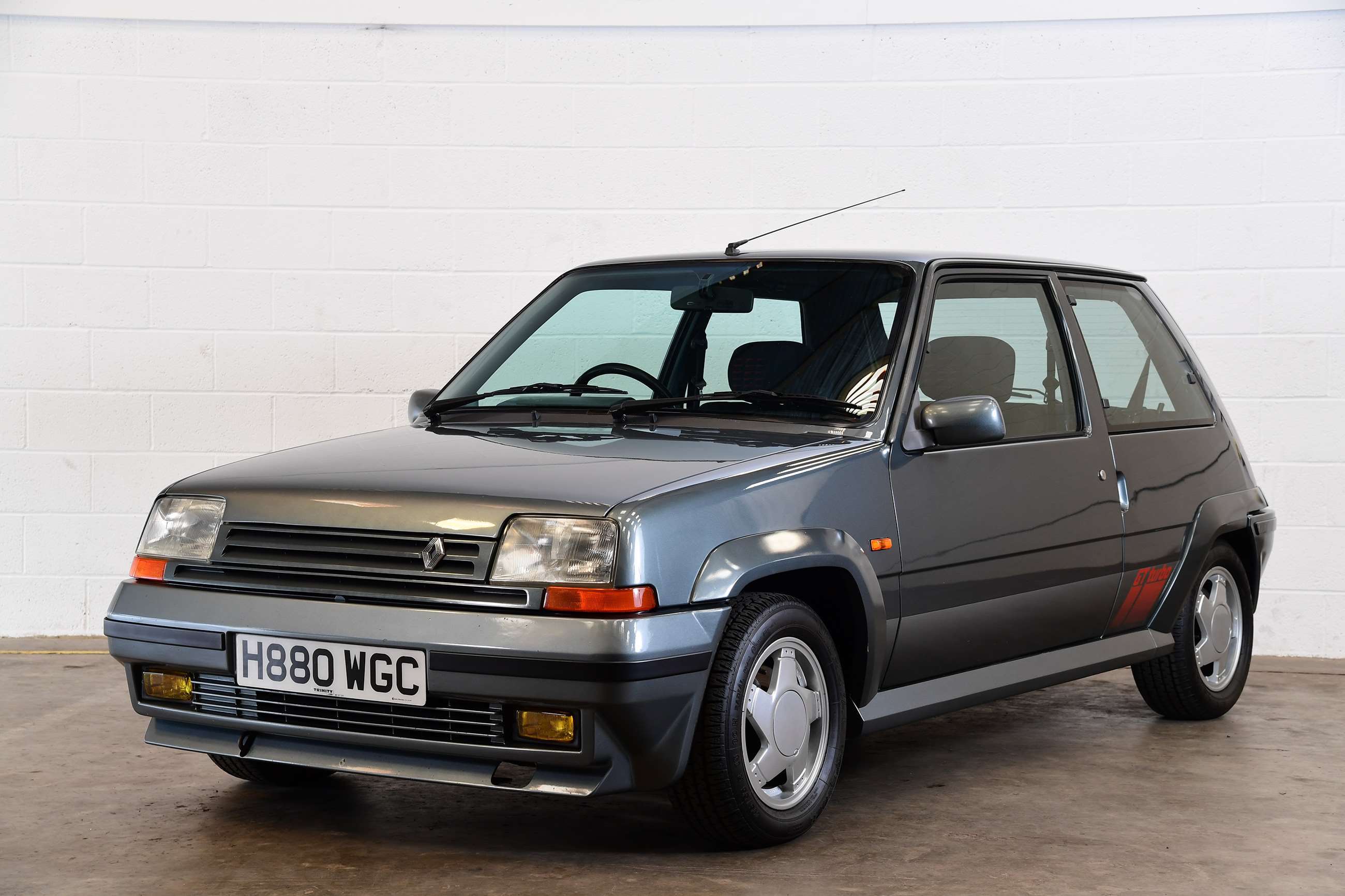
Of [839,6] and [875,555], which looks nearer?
[875,555]

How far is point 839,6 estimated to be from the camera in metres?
6.93

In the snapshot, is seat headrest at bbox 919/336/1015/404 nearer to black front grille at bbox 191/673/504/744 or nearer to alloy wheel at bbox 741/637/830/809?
alloy wheel at bbox 741/637/830/809

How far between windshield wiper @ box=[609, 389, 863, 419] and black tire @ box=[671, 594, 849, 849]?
603 mm

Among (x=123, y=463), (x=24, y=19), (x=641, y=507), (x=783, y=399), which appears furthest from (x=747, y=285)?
(x=24, y=19)

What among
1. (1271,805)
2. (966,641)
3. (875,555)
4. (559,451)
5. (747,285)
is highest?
(747,285)

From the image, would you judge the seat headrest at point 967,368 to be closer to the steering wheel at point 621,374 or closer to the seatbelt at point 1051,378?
the seatbelt at point 1051,378

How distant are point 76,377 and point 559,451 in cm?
410

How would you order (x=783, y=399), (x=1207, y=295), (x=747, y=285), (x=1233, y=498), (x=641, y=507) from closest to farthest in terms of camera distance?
(x=641, y=507) < (x=783, y=399) < (x=747, y=285) < (x=1233, y=498) < (x=1207, y=295)

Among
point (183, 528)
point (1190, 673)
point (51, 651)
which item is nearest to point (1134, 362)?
point (1190, 673)

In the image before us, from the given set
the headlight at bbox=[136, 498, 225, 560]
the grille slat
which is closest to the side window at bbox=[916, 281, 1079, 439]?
the grille slat

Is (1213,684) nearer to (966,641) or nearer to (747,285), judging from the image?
(966,641)

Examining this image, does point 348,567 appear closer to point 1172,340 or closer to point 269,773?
point 269,773

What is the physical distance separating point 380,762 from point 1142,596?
8.92ft

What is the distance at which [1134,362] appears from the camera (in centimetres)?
522
